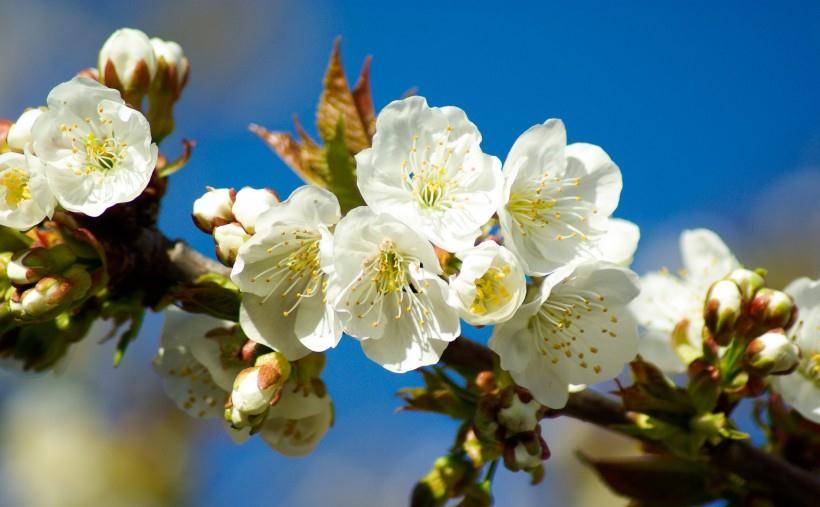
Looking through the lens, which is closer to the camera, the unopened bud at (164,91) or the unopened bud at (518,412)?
the unopened bud at (518,412)

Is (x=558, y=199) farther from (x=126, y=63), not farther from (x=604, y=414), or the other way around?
(x=126, y=63)

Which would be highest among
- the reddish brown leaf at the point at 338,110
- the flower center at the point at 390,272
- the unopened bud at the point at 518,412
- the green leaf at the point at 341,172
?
the reddish brown leaf at the point at 338,110

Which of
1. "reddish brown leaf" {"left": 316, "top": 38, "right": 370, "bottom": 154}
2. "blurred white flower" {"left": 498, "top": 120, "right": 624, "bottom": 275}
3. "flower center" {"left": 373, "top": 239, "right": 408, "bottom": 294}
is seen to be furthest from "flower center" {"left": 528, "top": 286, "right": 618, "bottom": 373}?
"reddish brown leaf" {"left": 316, "top": 38, "right": 370, "bottom": 154}

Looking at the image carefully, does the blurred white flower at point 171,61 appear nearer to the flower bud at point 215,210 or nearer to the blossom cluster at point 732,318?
the flower bud at point 215,210

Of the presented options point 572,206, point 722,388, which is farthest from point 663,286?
point 572,206

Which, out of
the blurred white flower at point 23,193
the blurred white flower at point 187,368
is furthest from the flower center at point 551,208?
the blurred white flower at point 23,193

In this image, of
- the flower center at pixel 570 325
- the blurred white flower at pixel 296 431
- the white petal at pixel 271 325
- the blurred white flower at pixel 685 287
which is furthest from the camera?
the blurred white flower at pixel 685 287

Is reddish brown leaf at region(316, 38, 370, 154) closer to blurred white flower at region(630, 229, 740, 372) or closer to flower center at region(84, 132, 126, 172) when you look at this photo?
flower center at region(84, 132, 126, 172)
